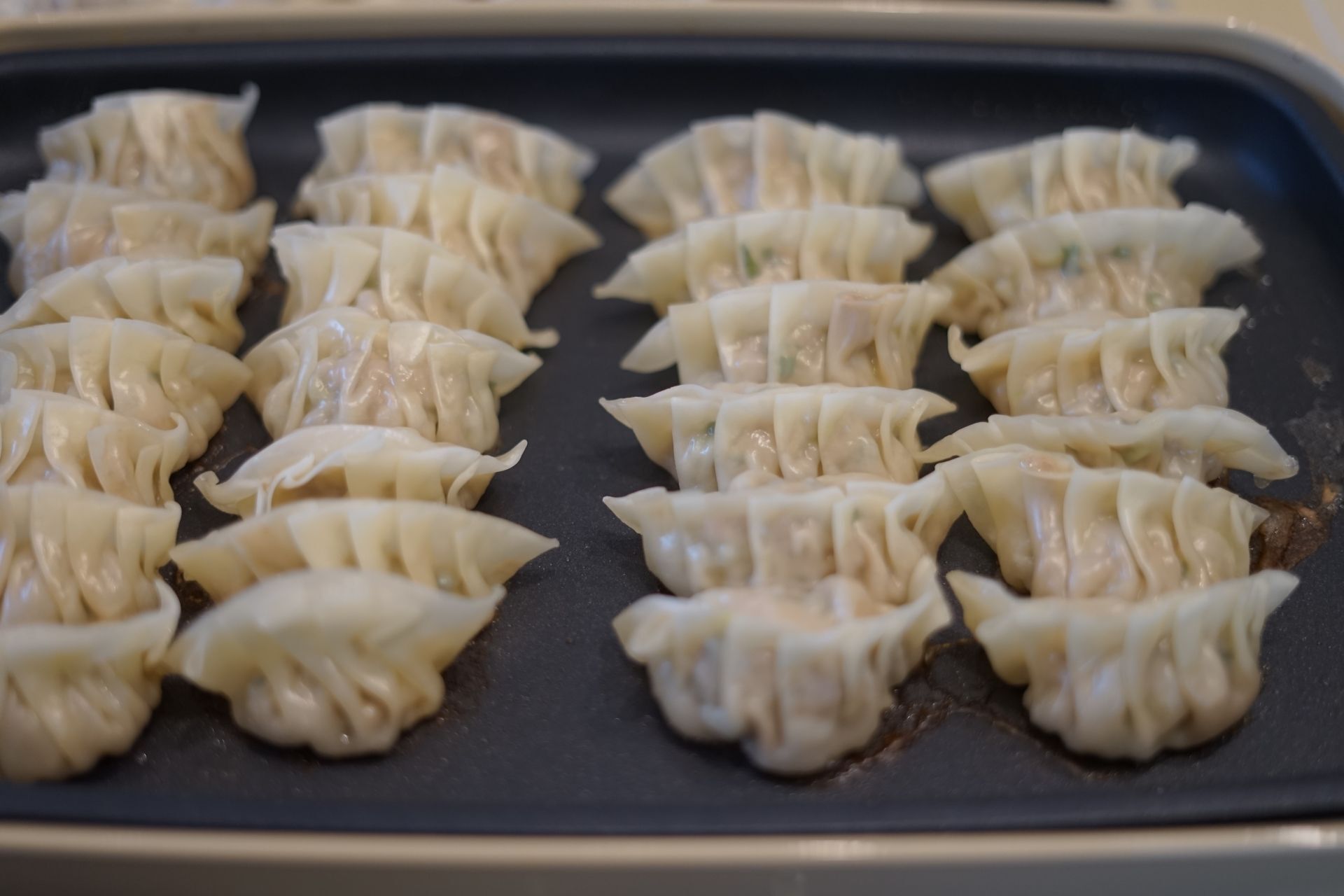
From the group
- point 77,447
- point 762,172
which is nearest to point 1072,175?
point 762,172

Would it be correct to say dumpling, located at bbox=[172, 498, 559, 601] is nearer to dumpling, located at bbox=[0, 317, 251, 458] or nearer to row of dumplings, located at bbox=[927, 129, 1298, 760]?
dumpling, located at bbox=[0, 317, 251, 458]

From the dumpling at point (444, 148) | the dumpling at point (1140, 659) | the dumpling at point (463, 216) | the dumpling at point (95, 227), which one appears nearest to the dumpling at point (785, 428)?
the dumpling at point (1140, 659)

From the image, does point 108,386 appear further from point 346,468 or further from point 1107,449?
point 1107,449

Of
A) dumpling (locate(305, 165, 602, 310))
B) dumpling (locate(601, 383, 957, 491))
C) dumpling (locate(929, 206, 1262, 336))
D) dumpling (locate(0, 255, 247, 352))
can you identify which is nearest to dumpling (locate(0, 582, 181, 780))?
dumpling (locate(0, 255, 247, 352))

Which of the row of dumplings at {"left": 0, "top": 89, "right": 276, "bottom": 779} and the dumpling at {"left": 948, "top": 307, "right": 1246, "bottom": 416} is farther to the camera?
the dumpling at {"left": 948, "top": 307, "right": 1246, "bottom": 416}

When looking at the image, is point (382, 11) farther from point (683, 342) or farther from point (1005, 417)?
point (1005, 417)

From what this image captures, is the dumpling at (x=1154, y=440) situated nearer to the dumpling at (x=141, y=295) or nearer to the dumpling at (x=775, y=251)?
the dumpling at (x=775, y=251)
